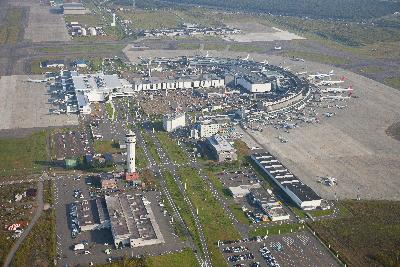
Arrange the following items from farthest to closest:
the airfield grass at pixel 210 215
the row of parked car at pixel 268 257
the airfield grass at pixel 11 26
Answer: the airfield grass at pixel 11 26, the airfield grass at pixel 210 215, the row of parked car at pixel 268 257

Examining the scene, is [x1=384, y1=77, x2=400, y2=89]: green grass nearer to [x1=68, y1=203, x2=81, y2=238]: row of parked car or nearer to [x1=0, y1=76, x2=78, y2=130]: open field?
[x1=0, y1=76, x2=78, y2=130]: open field

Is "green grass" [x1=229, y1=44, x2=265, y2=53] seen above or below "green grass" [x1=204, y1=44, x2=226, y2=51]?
above

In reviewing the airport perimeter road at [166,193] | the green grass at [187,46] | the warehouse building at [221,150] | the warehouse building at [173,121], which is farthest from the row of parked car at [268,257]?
the green grass at [187,46]

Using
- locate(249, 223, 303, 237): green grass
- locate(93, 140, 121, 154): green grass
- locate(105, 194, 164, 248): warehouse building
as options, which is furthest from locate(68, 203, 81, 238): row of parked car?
locate(249, 223, 303, 237): green grass

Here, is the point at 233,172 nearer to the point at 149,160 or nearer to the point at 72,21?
the point at 149,160

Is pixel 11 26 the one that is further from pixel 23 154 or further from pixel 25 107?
pixel 23 154

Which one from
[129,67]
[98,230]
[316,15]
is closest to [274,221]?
[98,230]

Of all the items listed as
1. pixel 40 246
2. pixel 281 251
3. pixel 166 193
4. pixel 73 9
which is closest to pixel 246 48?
pixel 73 9

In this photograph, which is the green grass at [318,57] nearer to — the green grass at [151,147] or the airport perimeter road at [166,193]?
the green grass at [151,147]
